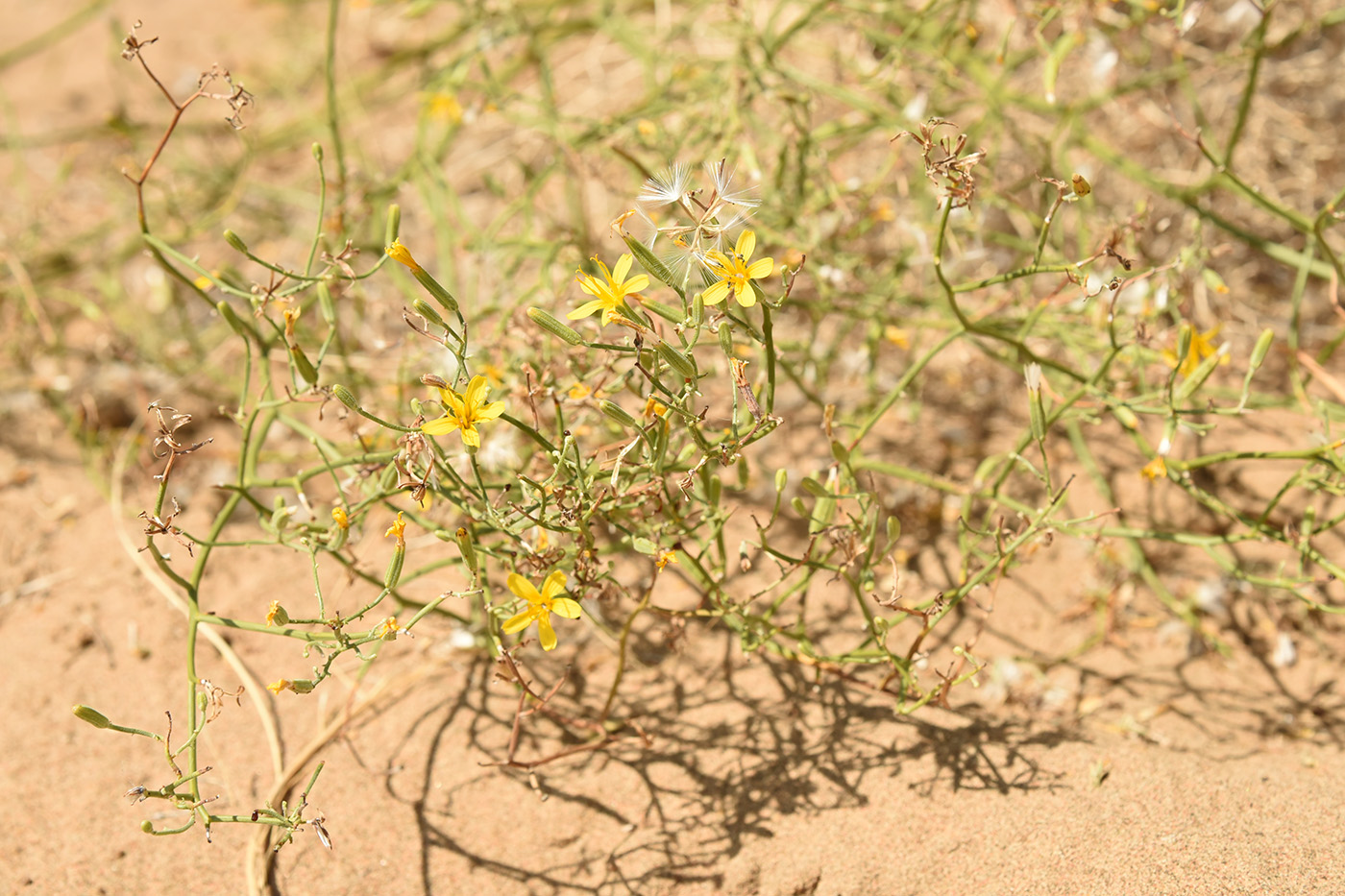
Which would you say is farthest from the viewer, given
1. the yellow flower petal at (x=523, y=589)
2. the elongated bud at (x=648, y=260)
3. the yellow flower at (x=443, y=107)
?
the yellow flower at (x=443, y=107)

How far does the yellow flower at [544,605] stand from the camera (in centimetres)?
116

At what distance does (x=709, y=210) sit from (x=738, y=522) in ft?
3.04

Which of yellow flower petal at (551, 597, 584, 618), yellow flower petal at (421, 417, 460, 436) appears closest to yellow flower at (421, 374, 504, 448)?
yellow flower petal at (421, 417, 460, 436)

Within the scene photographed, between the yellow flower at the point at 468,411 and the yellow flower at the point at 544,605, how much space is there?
0.18 m

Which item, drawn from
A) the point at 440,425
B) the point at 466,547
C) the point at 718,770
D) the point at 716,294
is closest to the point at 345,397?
the point at 440,425

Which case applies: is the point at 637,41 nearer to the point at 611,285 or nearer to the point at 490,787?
the point at 611,285

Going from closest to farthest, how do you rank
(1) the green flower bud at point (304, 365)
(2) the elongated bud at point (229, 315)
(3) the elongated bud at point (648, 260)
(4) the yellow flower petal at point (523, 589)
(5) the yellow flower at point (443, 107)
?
1. (3) the elongated bud at point (648, 260)
2. (4) the yellow flower petal at point (523, 589)
3. (1) the green flower bud at point (304, 365)
4. (2) the elongated bud at point (229, 315)
5. (5) the yellow flower at point (443, 107)

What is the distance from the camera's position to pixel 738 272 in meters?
1.13

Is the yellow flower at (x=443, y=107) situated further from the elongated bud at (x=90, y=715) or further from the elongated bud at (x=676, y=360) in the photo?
the elongated bud at (x=90, y=715)

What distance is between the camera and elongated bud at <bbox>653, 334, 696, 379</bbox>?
3.56 feet

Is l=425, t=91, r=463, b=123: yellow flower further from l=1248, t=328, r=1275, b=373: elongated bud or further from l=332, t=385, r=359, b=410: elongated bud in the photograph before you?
l=1248, t=328, r=1275, b=373: elongated bud

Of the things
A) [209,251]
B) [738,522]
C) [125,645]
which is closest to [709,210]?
[738,522]

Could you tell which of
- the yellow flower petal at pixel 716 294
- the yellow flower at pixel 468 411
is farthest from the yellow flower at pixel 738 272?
the yellow flower at pixel 468 411

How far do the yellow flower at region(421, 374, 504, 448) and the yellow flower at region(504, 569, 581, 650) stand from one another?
18 centimetres
